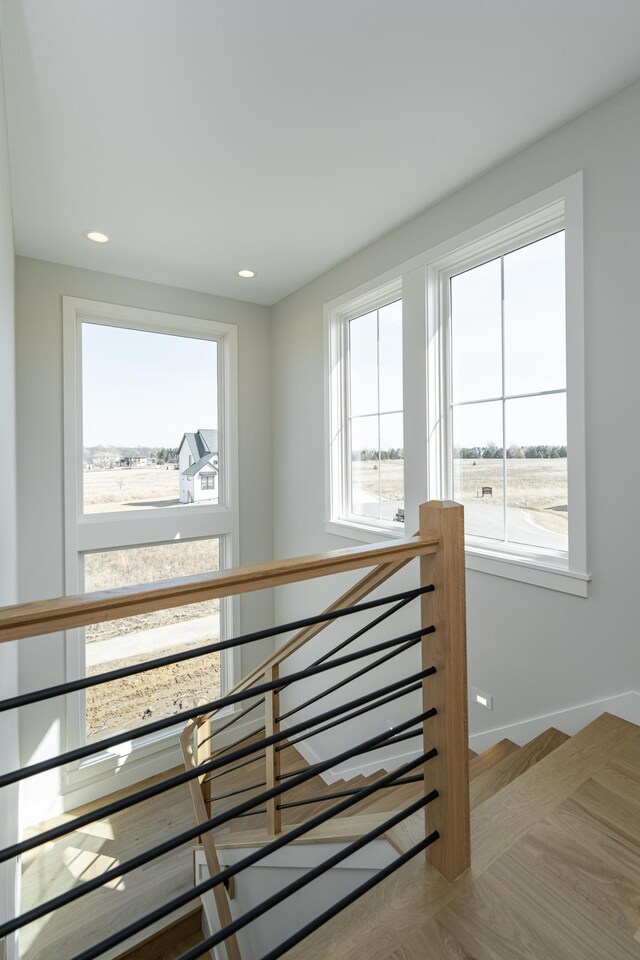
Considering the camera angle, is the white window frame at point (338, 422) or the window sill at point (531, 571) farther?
the white window frame at point (338, 422)

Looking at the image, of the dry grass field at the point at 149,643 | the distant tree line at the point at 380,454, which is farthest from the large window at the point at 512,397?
the dry grass field at the point at 149,643

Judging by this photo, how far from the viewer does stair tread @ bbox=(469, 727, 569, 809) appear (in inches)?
67.1

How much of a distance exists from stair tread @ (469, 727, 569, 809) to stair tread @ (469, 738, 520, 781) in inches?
2.8

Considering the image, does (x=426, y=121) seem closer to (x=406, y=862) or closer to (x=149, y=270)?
(x=149, y=270)

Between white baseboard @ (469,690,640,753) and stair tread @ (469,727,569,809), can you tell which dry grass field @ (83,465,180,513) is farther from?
stair tread @ (469,727,569,809)

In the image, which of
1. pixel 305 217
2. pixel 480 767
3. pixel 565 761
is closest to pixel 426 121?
pixel 305 217

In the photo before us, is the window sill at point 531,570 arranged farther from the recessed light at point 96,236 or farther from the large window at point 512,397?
the recessed light at point 96,236

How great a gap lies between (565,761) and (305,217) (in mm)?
2749

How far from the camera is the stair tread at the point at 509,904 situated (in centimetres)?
98

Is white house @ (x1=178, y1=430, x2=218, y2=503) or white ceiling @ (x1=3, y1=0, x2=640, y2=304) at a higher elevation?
white ceiling @ (x1=3, y1=0, x2=640, y2=304)

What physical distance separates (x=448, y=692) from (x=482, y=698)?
4.42 feet

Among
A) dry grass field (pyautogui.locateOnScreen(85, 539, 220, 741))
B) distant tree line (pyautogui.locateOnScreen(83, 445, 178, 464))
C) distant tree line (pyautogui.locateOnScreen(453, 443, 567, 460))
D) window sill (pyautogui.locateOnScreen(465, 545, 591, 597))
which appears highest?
distant tree line (pyautogui.locateOnScreen(83, 445, 178, 464))

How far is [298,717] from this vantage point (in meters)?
3.78

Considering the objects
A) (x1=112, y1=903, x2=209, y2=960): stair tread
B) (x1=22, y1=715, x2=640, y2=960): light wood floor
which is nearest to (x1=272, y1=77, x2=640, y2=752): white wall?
(x1=22, y1=715, x2=640, y2=960): light wood floor
